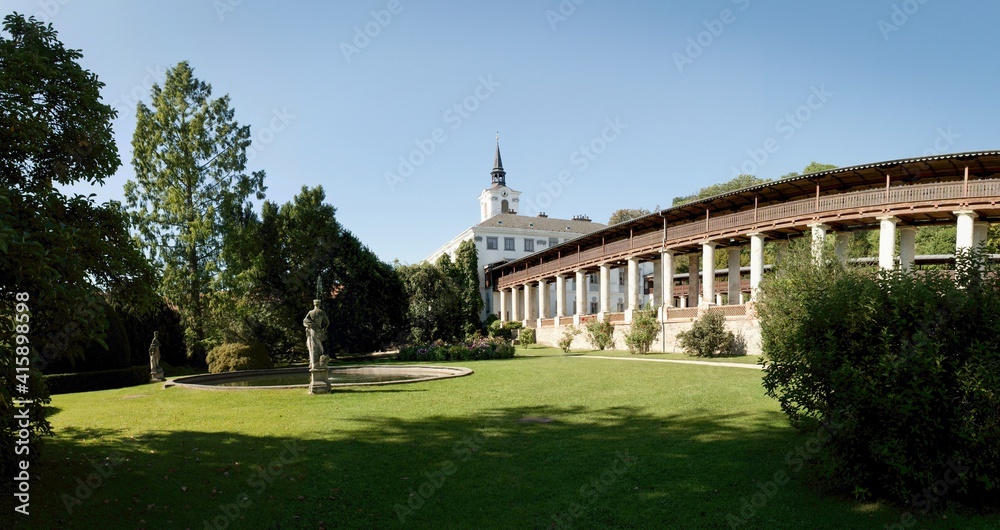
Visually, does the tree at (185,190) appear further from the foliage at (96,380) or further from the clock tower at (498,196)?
the clock tower at (498,196)

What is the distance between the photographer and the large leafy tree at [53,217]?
5477mm

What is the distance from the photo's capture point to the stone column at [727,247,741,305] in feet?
124

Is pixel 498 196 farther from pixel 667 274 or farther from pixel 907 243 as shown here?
pixel 907 243

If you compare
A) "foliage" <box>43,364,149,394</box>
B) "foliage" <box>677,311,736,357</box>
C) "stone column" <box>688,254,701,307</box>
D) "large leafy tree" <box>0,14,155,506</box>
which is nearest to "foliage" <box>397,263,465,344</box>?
"foliage" <box>677,311,736,357</box>

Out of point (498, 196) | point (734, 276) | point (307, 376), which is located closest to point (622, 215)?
point (498, 196)

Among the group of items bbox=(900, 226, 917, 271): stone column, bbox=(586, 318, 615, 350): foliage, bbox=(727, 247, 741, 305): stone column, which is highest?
bbox=(900, 226, 917, 271): stone column

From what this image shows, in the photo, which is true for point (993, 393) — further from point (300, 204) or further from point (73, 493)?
point (300, 204)

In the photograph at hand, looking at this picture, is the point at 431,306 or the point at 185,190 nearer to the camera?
the point at 185,190

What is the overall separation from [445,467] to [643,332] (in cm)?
2634

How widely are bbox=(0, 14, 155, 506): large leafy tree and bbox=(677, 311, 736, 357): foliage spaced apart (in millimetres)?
25840

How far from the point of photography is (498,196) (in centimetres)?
8631

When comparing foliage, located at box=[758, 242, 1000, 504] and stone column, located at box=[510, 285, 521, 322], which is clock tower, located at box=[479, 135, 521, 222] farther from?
foliage, located at box=[758, 242, 1000, 504]

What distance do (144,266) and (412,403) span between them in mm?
6930

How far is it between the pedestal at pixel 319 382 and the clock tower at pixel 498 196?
7143cm
